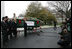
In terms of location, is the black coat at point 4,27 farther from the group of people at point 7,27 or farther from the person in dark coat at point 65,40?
the person in dark coat at point 65,40

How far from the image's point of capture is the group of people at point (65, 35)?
3.20 metres

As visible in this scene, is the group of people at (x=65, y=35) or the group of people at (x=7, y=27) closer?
the group of people at (x=65, y=35)

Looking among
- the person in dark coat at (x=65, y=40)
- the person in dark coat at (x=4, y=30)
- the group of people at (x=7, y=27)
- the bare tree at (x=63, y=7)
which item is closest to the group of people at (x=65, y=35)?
the person in dark coat at (x=65, y=40)

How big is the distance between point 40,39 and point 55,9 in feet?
3.34

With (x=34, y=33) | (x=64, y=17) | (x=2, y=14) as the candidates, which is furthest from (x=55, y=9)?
(x=2, y=14)

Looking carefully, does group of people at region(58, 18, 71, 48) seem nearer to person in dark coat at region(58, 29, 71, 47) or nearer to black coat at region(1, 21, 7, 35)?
person in dark coat at region(58, 29, 71, 47)

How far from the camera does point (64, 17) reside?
342 centimetres

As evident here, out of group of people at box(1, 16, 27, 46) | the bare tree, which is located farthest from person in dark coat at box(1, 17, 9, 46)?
the bare tree

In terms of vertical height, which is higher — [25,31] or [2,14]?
[2,14]

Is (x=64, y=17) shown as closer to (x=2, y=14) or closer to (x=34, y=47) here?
(x=34, y=47)

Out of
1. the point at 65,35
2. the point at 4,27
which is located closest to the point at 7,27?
the point at 4,27

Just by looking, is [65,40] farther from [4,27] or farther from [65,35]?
[4,27]

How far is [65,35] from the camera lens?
10.7 ft

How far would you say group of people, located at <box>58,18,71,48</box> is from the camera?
3.20 metres
